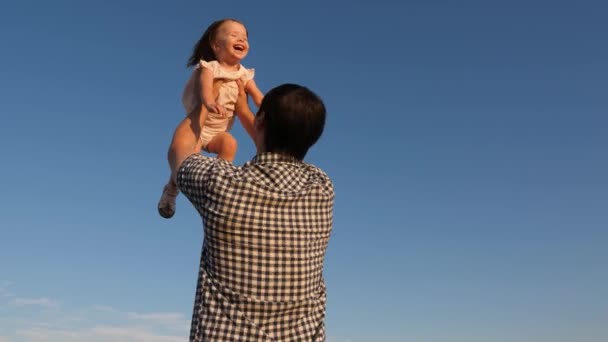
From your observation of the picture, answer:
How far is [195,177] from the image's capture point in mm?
3979

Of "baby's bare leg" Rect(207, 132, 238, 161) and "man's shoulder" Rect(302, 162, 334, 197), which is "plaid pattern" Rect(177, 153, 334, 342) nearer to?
"man's shoulder" Rect(302, 162, 334, 197)

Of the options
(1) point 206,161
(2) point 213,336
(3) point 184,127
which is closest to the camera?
(2) point 213,336

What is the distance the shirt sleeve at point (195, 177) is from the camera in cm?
395

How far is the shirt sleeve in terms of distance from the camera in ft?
13.0

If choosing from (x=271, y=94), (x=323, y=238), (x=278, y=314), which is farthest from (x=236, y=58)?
(x=278, y=314)

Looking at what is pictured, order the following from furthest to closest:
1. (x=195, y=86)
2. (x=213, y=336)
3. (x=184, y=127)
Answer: (x=195, y=86)
(x=184, y=127)
(x=213, y=336)

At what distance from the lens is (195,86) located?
6531mm

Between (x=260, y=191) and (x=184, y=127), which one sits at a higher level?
(x=184, y=127)

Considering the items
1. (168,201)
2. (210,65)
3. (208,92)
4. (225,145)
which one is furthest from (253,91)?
(168,201)

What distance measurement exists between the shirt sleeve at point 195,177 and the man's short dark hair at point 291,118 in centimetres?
41

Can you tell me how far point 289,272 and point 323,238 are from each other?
1.22 ft

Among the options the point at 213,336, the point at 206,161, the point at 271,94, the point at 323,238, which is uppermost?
the point at 271,94

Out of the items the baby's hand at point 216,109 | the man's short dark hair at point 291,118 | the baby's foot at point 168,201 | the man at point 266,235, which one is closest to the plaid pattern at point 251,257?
the man at point 266,235

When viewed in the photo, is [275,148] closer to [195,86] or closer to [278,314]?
[278,314]
